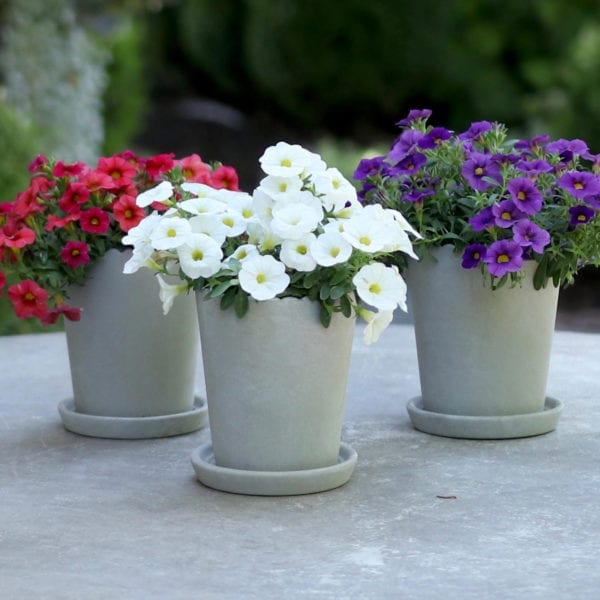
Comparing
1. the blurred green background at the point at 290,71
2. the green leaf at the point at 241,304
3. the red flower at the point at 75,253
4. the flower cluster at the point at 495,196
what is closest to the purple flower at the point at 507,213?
the flower cluster at the point at 495,196

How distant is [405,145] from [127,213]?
0.53 m

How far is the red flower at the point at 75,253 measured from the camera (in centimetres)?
207

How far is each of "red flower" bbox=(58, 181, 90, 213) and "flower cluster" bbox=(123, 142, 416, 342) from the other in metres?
0.24

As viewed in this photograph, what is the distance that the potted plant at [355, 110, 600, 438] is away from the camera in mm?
2070

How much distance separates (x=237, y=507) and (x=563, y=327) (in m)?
5.53

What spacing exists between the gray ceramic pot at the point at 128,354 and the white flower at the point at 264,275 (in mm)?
424

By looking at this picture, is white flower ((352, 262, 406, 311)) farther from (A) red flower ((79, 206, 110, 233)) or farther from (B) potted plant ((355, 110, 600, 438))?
(A) red flower ((79, 206, 110, 233))

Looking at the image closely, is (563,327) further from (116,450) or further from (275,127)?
(275,127)

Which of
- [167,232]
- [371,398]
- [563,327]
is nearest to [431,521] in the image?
[167,232]

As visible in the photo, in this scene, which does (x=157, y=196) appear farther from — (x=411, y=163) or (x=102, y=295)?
(x=411, y=163)

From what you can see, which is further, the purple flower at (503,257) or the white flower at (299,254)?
the purple flower at (503,257)

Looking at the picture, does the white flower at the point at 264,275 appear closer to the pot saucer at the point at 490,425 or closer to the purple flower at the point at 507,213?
the purple flower at the point at 507,213

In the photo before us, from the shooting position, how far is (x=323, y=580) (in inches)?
57.4

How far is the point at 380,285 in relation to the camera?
5.84ft
